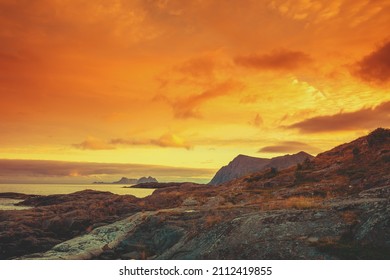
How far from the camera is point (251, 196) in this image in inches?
1766

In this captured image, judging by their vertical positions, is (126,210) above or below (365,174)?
below

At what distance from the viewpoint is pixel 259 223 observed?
23141 millimetres

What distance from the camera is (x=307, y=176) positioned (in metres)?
49.9

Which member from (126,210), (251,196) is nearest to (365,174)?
(251,196)

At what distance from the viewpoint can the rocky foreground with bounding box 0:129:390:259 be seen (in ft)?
65.9

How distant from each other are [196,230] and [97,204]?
116 feet

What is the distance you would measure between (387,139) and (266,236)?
3585 cm

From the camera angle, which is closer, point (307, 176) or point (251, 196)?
point (251, 196)

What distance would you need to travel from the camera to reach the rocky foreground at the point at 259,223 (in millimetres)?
20078

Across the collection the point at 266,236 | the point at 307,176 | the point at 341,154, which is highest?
the point at 341,154
